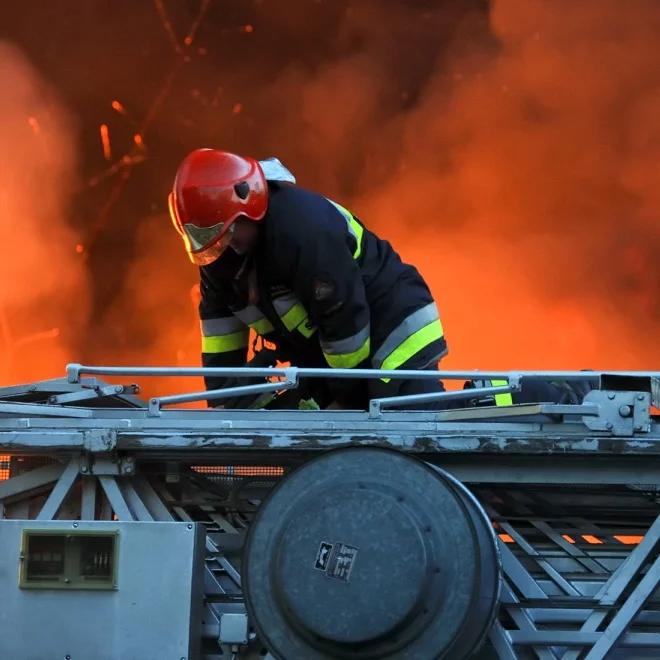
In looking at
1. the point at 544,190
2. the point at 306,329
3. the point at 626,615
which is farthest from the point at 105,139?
the point at 626,615

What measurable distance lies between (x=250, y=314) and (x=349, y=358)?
→ 20.0 inches

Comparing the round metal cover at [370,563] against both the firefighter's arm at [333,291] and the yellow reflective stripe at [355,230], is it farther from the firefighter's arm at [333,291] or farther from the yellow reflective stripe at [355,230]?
the yellow reflective stripe at [355,230]

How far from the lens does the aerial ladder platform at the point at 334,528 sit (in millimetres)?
3361

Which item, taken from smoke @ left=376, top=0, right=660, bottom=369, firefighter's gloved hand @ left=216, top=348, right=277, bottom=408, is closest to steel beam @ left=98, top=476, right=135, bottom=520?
firefighter's gloved hand @ left=216, top=348, right=277, bottom=408

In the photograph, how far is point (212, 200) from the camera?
4.32 m

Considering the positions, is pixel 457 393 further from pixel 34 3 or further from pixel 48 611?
pixel 34 3

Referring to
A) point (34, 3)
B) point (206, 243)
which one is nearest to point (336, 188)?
point (34, 3)

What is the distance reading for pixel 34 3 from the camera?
9.71 metres

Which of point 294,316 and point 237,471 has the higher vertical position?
point 294,316

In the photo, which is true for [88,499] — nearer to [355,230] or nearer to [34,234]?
[355,230]

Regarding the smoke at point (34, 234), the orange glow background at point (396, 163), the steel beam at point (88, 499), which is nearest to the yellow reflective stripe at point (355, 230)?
the steel beam at point (88, 499)

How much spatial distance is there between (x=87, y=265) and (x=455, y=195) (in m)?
2.95

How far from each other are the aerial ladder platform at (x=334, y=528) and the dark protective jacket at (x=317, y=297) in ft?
1.87

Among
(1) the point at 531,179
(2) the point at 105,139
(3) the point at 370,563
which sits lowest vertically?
(3) the point at 370,563
